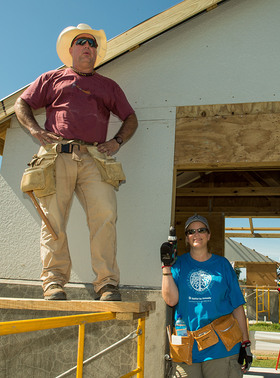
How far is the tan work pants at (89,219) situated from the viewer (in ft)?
9.48

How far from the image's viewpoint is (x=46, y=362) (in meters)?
3.32

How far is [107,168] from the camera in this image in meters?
3.06

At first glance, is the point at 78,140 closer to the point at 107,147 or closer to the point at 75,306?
the point at 107,147

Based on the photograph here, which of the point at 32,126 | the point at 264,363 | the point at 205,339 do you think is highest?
the point at 32,126

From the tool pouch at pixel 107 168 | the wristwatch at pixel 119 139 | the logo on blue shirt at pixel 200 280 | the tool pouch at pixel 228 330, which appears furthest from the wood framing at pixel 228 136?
the tool pouch at pixel 228 330

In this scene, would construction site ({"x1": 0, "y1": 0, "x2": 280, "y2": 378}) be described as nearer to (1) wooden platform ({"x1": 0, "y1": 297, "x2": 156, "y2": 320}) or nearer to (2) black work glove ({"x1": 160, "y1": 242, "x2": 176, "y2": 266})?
(2) black work glove ({"x1": 160, "y1": 242, "x2": 176, "y2": 266})

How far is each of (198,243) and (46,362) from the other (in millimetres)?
1781

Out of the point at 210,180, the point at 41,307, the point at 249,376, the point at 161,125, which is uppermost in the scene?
the point at 210,180

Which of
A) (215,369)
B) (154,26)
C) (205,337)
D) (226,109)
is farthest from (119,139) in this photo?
(215,369)

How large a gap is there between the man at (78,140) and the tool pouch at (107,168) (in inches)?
2.3

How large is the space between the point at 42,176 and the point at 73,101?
78cm

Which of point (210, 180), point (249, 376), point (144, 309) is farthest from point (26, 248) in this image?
point (210, 180)

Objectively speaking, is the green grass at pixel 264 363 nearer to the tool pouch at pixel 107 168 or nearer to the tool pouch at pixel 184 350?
the tool pouch at pixel 184 350

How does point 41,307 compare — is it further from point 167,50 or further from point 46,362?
point 167,50
